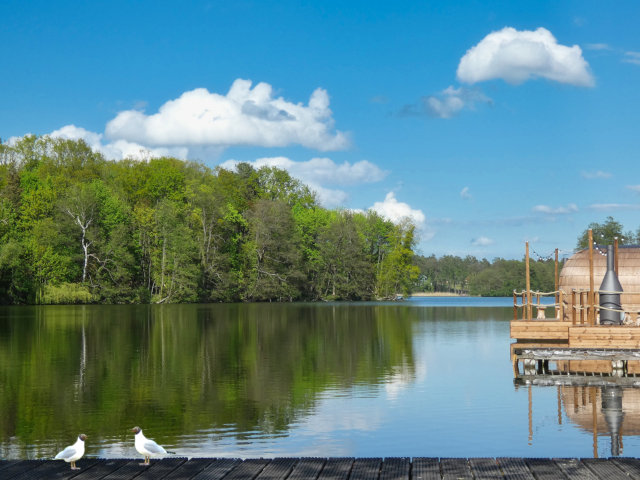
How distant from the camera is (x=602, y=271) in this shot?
36000 mm

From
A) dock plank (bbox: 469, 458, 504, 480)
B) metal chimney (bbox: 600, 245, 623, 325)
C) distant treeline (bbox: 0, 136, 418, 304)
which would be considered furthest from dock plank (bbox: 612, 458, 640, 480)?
distant treeline (bbox: 0, 136, 418, 304)

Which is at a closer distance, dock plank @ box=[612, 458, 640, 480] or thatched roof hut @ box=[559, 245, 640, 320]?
dock plank @ box=[612, 458, 640, 480]

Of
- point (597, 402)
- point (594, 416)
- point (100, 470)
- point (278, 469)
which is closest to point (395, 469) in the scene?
point (278, 469)

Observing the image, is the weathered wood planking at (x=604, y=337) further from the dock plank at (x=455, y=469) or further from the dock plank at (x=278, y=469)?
the dock plank at (x=278, y=469)

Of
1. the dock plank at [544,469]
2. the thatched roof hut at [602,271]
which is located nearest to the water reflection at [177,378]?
the dock plank at [544,469]

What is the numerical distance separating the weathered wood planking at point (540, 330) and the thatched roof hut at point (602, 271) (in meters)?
7.77

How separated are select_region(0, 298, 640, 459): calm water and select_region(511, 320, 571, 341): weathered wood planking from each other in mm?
1357

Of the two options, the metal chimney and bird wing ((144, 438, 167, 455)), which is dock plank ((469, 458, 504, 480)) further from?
the metal chimney

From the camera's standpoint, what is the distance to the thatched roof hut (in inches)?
1389

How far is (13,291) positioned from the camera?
A: 7688 centimetres

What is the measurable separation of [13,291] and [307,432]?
67494 millimetres

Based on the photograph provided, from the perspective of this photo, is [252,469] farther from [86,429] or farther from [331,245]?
[331,245]

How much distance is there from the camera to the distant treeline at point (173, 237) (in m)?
81.2

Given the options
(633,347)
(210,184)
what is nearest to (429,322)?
(633,347)
